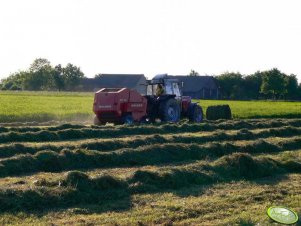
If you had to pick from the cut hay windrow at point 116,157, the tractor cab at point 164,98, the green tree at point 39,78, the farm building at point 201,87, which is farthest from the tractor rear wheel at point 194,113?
the green tree at point 39,78

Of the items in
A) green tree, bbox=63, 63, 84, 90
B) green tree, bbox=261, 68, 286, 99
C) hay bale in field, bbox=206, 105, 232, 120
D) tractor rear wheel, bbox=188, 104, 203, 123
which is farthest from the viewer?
green tree, bbox=63, 63, 84, 90

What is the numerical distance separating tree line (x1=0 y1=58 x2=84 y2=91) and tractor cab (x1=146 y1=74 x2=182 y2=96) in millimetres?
68348

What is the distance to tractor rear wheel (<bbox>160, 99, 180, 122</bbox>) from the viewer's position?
26906 millimetres

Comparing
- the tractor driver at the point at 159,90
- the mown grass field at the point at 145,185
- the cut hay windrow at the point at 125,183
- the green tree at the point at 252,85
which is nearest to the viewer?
the mown grass field at the point at 145,185

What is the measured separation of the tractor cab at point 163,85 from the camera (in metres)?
27.5

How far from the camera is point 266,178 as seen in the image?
13070 mm

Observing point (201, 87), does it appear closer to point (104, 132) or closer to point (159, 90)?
point (159, 90)

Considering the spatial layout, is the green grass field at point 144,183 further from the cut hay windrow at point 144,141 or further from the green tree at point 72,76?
the green tree at point 72,76

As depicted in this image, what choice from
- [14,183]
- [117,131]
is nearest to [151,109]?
[117,131]

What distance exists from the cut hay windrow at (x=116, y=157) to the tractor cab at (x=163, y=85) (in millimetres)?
9873

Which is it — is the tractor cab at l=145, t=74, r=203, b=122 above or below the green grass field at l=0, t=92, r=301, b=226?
above

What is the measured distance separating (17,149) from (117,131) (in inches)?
248

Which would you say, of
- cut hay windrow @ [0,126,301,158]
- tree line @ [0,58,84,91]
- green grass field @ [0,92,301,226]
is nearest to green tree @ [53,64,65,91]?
tree line @ [0,58,84,91]

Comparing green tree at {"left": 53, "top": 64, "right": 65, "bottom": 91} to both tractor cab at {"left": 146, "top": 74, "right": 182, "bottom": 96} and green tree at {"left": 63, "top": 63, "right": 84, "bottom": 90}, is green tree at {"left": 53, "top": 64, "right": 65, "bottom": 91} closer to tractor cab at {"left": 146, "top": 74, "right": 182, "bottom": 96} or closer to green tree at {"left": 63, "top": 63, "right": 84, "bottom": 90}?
green tree at {"left": 63, "top": 63, "right": 84, "bottom": 90}
